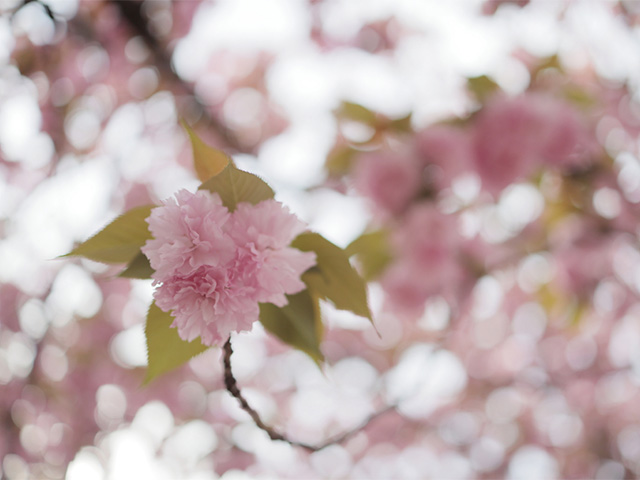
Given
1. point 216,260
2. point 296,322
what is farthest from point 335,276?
point 216,260

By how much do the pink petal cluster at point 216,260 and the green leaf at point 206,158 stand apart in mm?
78

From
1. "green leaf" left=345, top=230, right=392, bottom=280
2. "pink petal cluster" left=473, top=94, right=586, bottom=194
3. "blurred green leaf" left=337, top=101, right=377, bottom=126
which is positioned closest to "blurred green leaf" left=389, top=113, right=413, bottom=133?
"blurred green leaf" left=337, top=101, right=377, bottom=126

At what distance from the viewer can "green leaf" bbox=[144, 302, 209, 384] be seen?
2.03 feet

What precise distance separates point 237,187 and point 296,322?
8.0 inches

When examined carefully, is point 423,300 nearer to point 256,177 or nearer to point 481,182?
point 481,182

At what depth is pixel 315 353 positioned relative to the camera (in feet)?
2.19

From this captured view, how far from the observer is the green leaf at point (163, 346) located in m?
0.62

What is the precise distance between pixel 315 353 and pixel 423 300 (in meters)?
1.37

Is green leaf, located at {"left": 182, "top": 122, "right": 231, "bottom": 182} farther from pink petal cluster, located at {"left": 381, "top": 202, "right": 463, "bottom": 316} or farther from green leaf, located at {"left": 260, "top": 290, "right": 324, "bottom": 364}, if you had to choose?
pink petal cluster, located at {"left": 381, "top": 202, "right": 463, "bottom": 316}

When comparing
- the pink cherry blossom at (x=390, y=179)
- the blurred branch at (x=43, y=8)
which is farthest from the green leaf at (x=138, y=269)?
the pink cherry blossom at (x=390, y=179)

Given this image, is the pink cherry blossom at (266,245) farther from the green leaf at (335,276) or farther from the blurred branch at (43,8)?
the blurred branch at (43,8)

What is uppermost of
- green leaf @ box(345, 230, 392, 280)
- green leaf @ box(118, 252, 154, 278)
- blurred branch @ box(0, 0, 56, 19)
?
blurred branch @ box(0, 0, 56, 19)

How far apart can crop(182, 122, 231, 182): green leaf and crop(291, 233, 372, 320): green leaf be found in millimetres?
143

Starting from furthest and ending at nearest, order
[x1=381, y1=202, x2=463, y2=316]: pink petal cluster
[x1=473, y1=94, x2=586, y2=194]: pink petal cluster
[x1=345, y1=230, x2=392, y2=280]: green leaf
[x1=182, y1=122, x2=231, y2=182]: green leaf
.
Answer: [x1=345, y1=230, x2=392, y2=280]: green leaf < [x1=381, y1=202, x2=463, y2=316]: pink petal cluster < [x1=473, y1=94, x2=586, y2=194]: pink petal cluster < [x1=182, y1=122, x2=231, y2=182]: green leaf
